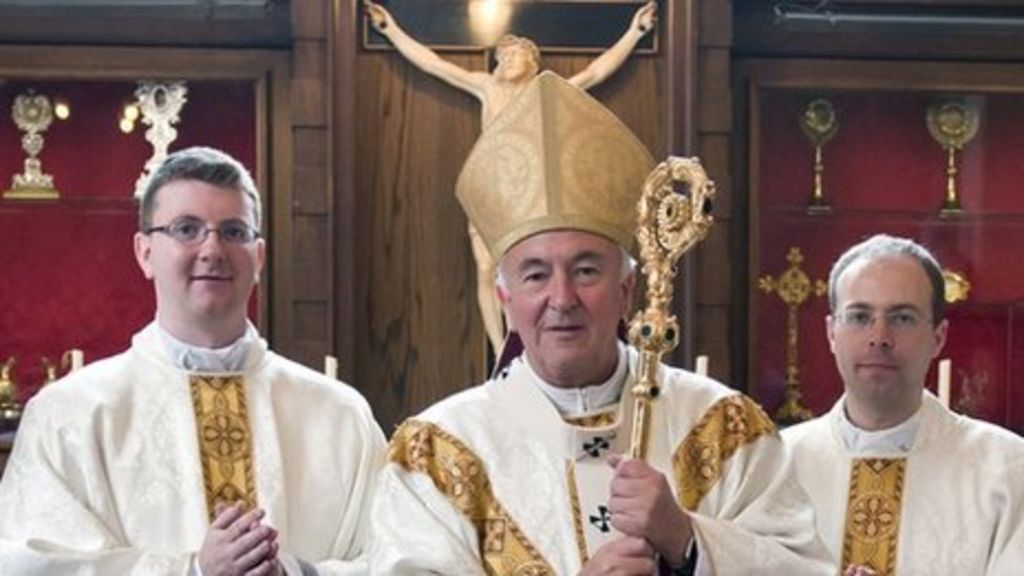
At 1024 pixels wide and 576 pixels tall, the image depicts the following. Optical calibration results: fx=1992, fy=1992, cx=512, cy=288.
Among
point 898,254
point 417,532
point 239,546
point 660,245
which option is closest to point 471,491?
point 417,532

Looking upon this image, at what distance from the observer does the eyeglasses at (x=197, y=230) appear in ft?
11.2

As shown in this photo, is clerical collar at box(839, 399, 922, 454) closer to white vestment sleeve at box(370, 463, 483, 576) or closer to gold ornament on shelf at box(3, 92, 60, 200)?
white vestment sleeve at box(370, 463, 483, 576)

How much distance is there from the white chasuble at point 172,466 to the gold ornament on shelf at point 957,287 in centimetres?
296

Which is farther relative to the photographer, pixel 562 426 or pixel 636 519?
pixel 562 426

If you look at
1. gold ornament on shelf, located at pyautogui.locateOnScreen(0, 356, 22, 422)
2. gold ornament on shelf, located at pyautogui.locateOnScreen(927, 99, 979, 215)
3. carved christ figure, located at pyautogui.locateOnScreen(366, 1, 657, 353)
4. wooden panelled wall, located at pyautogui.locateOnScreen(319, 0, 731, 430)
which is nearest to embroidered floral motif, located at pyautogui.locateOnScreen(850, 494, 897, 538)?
wooden panelled wall, located at pyautogui.locateOnScreen(319, 0, 731, 430)

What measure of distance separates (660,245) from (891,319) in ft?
2.93

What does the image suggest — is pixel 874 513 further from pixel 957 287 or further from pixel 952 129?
pixel 952 129

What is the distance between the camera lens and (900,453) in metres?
3.93

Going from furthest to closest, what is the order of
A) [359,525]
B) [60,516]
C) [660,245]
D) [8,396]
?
[8,396] < [359,525] < [60,516] < [660,245]

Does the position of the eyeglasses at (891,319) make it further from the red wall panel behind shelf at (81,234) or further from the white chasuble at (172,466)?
the red wall panel behind shelf at (81,234)

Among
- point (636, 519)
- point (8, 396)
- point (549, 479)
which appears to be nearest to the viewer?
point (636, 519)

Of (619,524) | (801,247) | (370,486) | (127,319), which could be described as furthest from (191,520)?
(801,247)

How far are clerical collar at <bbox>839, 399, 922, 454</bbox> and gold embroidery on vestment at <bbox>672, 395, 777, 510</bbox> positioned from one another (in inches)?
26.2

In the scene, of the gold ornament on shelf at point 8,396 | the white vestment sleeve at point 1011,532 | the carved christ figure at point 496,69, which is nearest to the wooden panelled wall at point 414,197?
the carved christ figure at point 496,69
